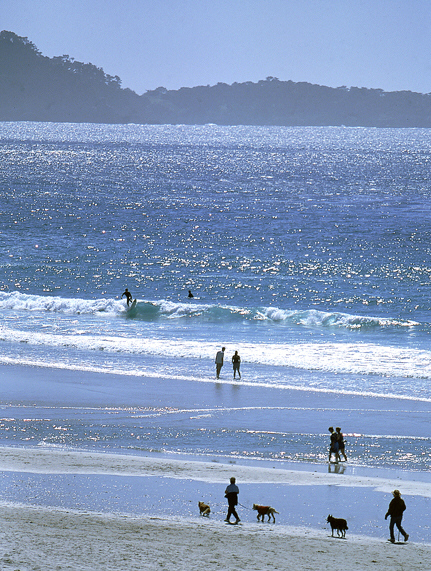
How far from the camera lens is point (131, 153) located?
16725 centimetres

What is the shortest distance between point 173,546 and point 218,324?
2672cm

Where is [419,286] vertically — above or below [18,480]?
above

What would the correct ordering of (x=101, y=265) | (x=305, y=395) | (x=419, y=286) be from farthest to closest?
(x=101, y=265) < (x=419, y=286) < (x=305, y=395)

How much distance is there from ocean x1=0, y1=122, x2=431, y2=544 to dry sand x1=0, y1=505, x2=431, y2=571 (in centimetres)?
429

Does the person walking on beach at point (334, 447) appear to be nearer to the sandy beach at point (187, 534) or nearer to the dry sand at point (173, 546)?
the sandy beach at point (187, 534)

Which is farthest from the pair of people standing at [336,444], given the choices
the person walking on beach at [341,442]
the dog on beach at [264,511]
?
the dog on beach at [264,511]

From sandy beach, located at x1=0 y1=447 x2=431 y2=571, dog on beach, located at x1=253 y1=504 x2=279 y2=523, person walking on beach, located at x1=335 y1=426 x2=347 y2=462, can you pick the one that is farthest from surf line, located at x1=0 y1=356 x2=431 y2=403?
dog on beach, located at x1=253 y1=504 x2=279 y2=523

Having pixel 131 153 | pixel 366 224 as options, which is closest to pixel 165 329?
pixel 366 224

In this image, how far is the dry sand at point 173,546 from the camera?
11352mm

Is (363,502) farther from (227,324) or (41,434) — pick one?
(227,324)

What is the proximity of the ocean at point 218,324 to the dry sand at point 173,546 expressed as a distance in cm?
429

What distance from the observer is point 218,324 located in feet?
127

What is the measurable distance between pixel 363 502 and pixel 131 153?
158 meters

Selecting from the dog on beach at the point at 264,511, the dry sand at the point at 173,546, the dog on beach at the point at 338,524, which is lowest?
the dry sand at the point at 173,546
